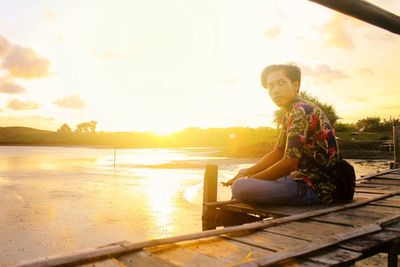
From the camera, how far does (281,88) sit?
4785mm

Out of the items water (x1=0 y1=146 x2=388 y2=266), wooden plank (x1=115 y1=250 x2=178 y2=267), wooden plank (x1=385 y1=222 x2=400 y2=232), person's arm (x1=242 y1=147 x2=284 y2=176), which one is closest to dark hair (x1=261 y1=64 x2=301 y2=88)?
person's arm (x1=242 y1=147 x2=284 y2=176)

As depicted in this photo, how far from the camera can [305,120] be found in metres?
4.57

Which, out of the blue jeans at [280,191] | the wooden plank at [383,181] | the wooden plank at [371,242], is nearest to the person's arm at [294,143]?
the blue jeans at [280,191]

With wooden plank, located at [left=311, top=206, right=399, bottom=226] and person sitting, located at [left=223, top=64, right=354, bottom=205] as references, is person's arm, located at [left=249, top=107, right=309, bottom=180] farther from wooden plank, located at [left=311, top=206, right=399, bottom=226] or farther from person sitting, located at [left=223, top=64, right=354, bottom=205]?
wooden plank, located at [left=311, top=206, right=399, bottom=226]

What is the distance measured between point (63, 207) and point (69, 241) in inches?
188

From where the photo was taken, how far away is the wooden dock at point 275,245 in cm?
240

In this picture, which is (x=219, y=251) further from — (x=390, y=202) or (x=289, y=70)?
(x=390, y=202)

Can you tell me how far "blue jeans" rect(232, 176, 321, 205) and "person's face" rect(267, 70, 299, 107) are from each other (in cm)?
104

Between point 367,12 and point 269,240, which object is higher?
point 367,12

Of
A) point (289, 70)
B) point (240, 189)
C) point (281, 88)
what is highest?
point (289, 70)

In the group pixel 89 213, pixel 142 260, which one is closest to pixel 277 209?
pixel 142 260

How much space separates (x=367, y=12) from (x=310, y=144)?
12.8ft

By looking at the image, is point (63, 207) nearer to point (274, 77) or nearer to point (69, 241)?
point (69, 241)

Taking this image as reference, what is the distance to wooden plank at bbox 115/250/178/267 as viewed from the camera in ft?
7.60
